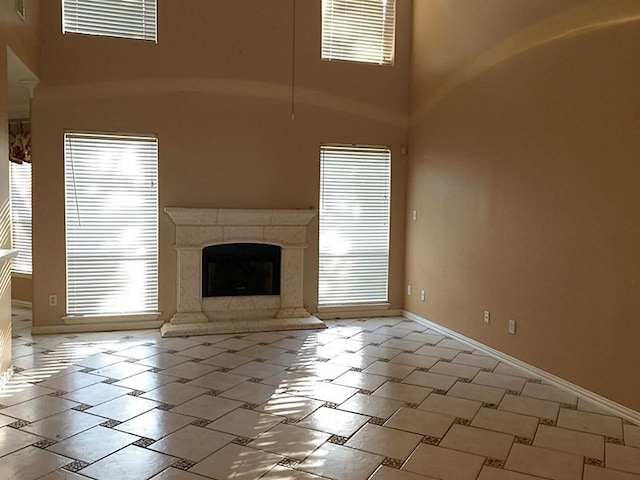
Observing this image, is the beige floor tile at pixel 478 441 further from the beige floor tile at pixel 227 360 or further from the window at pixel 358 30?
the window at pixel 358 30

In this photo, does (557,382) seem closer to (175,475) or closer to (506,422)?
(506,422)

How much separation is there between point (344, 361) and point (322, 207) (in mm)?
2212

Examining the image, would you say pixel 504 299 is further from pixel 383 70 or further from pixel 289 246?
pixel 383 70

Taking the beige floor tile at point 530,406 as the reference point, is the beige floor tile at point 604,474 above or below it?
Answer: above

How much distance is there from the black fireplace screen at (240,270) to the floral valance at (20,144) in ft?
9.07

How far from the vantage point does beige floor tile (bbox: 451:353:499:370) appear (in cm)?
467

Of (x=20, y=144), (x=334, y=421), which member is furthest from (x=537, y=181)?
(x=20, y=144)

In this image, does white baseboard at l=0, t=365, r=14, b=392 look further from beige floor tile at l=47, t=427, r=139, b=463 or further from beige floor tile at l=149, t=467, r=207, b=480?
beige floor tile at l=149, t=467, r=207, b=480

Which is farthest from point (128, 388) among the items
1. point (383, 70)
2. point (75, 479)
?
point (383, 70)

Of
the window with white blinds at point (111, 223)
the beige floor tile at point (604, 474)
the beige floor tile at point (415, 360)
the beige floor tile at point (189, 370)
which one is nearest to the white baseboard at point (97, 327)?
the window with white blinds at point (111, 223)

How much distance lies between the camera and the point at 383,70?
6477 mm

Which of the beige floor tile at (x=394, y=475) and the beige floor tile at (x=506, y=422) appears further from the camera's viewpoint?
the beige floor tile at (x=506, y=422)

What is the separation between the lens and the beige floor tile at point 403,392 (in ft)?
12.6

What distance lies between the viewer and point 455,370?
4531 millimetres
